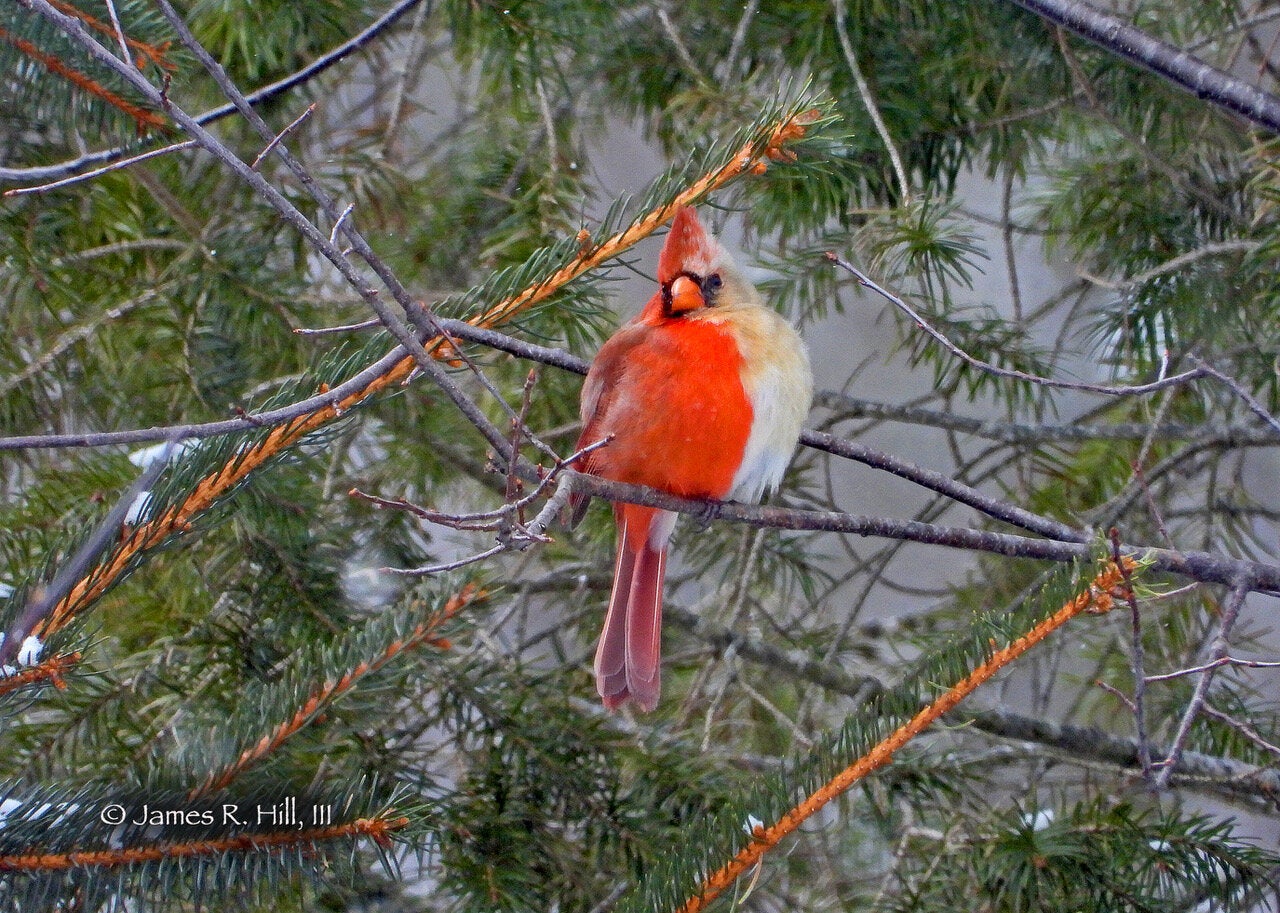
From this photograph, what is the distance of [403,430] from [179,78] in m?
0.63

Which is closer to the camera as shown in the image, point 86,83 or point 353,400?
point 353,400

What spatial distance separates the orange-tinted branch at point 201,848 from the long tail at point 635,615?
618 mm

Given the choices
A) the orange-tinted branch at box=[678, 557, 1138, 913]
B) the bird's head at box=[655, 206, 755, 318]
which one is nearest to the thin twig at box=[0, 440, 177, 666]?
the orange-tinted branch at box=[678, 557, 1138, 913]

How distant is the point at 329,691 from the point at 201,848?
0.67 feet

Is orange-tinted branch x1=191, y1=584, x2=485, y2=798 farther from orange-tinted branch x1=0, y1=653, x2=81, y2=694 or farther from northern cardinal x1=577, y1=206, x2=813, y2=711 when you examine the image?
northern cardinal x1=577, y1=206, x2=813, y2=711

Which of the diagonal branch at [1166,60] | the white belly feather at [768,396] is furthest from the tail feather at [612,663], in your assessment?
the diagonal branch at [1166,60]

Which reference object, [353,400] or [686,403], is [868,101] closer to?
[686,403]

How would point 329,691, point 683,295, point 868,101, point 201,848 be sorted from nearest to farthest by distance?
point 201,848
point 329,691
point 868,101
point 683,295

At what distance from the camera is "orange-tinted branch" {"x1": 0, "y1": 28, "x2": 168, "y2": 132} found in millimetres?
1322

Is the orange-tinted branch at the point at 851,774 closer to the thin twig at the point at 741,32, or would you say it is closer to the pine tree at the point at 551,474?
the pine tree at the point at 551,474

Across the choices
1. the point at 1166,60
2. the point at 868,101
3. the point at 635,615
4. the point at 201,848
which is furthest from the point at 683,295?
the point at 201,848

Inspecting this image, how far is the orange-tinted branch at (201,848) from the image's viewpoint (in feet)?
3.18

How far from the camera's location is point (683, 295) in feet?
5.56

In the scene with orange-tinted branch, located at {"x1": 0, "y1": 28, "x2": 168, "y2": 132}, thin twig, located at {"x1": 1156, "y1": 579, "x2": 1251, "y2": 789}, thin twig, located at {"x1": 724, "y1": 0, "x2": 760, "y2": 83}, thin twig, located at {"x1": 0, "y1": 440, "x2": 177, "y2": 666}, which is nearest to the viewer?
thin twig, located at {"x1": 0, "y1": 440, "x2": 177, "y2": 666}
